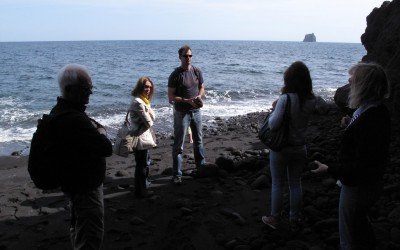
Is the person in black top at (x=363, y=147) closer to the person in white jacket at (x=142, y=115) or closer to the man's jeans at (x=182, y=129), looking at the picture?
the person in white jacket at (x=142, y=115)

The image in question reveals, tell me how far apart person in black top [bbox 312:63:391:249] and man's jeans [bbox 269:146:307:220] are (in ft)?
4.09

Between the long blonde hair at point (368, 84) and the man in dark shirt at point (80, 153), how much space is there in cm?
215

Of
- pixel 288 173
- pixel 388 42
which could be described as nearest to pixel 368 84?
pixel 288 173

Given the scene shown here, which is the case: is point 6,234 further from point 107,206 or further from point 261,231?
point 261,231

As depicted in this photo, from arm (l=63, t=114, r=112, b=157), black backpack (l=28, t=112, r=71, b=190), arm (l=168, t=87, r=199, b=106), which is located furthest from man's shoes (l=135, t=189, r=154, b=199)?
black backpack (l=28, t=112, r=71, b=190)

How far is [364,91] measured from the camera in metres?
3.31

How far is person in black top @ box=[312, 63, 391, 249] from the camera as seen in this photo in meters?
3.26

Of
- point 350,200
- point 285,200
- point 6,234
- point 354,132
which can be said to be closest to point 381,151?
point 354,132

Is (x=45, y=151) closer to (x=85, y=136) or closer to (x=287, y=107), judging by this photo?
(x=85, y=136)

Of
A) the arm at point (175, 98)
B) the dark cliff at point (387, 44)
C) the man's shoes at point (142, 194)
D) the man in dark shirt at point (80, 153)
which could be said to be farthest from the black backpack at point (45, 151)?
the dark cliff at point (387, 44)

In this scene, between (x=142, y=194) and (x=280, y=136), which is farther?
(x=142, y=194)

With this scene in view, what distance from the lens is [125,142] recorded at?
596 centimetres

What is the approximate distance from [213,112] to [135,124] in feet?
43.7

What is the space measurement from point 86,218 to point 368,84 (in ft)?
8.67
